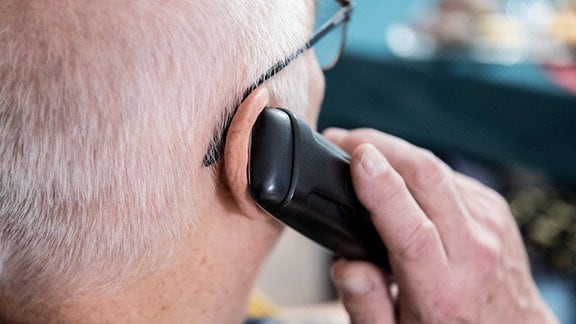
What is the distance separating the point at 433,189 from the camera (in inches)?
34.7

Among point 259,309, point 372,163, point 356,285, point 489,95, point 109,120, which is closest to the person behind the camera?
point 109,120

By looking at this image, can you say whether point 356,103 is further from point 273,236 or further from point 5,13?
point 5,13

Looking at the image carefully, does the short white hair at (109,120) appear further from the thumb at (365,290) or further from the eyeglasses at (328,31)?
the thumb at (365,290)

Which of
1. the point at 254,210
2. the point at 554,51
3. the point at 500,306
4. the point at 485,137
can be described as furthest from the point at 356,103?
the point at 254,210

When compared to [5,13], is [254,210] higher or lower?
lower

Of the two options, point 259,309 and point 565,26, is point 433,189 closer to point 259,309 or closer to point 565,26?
point 259,309

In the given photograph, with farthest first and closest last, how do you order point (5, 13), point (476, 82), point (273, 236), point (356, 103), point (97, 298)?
point (356, 103), point (476, 82), point (273, 236), point (97, 298), point (5, 13)

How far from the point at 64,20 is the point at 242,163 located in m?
0.20

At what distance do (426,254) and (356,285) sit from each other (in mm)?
99

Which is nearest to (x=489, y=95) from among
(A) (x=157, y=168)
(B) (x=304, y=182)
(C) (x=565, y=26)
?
(C) (x=565, y=26)

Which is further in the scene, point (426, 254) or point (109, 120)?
point (426, 254)

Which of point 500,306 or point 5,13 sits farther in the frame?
point 500,306

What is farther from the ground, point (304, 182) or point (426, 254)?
point (304, 182)

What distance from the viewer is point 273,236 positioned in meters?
0.86
